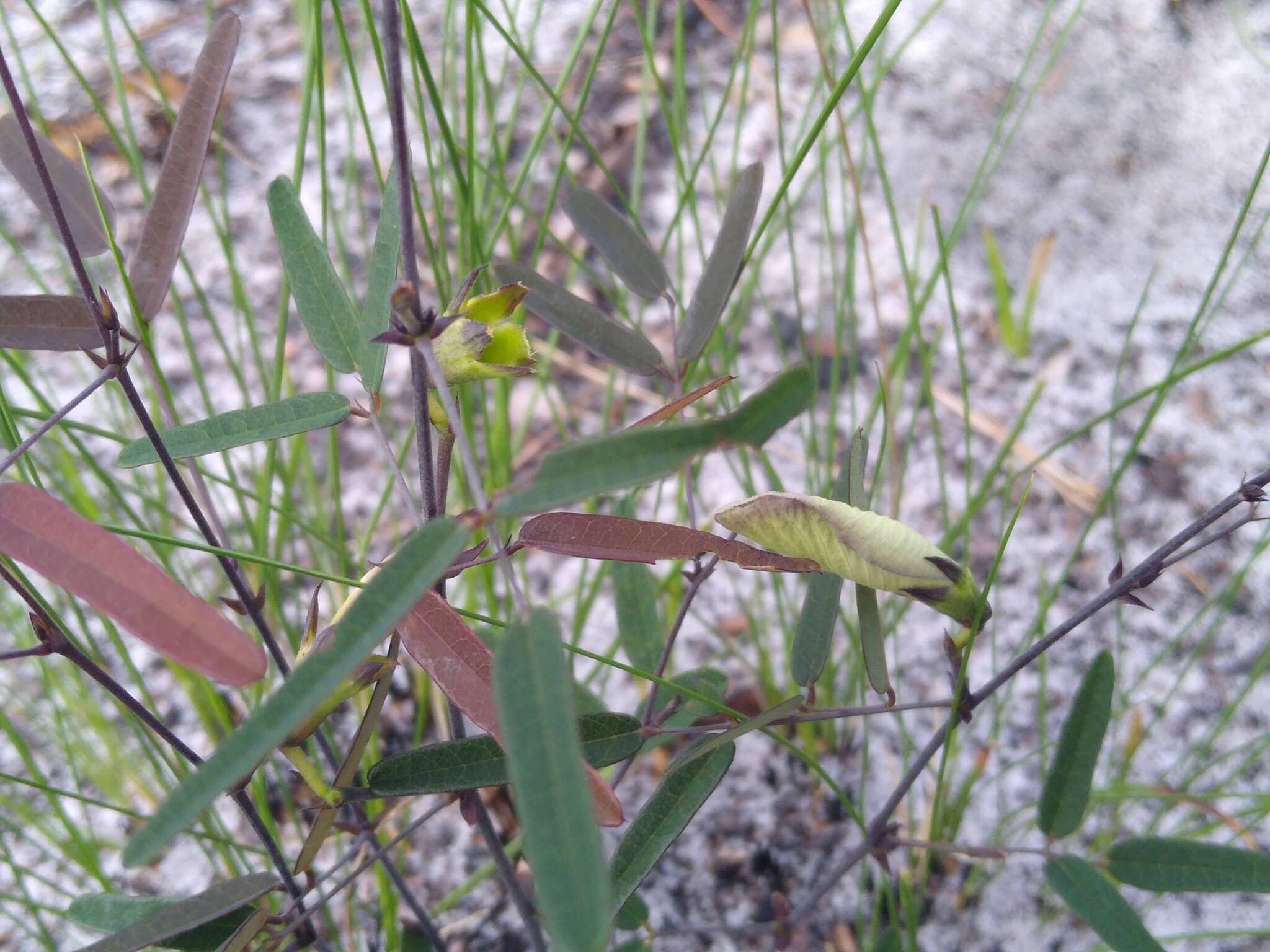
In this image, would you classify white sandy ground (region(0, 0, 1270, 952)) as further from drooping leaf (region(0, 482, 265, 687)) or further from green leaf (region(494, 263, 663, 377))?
drooping leaf (region(0, 482, 265, 687))

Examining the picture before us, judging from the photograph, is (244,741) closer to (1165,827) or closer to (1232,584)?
(1232,584)

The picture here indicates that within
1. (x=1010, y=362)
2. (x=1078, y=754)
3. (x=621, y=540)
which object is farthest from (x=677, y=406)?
(x=1010, y=362)

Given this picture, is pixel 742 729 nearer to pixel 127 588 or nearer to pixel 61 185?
pixel 127 588

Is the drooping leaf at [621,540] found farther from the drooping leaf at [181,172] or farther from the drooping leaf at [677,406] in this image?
the drooping leaf at [181,172]

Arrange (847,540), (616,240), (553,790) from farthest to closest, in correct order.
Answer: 1. (616,240)
2. (847,540)
3. (553,790)

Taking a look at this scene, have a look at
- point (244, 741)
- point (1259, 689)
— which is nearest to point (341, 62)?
point (244, 741)
